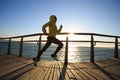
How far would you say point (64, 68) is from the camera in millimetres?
3918

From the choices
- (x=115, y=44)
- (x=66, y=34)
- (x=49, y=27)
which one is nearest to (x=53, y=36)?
(x=49, y=27)

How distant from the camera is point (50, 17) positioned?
13.8 ft

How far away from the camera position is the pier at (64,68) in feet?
9.65

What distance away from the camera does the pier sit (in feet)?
9.65

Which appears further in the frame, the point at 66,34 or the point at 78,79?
the point at 66,34

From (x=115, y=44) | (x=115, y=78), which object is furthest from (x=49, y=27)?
(x=115, y=44)

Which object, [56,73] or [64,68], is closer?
[56,73]

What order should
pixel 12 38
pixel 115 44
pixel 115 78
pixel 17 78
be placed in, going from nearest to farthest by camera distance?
1. pixel 17 78
2. pixel 115 78
3. pixel 115 44
4. pixel 12 38

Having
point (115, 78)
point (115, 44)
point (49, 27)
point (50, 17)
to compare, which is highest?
point (50, 17)

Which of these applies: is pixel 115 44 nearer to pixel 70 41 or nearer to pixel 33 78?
pixel 70 41

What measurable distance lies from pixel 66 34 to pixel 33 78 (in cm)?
258

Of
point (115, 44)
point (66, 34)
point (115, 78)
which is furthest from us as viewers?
point (115, 44)

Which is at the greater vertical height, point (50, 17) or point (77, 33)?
point (50, 17)

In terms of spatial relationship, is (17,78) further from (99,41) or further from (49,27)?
(99,41)
